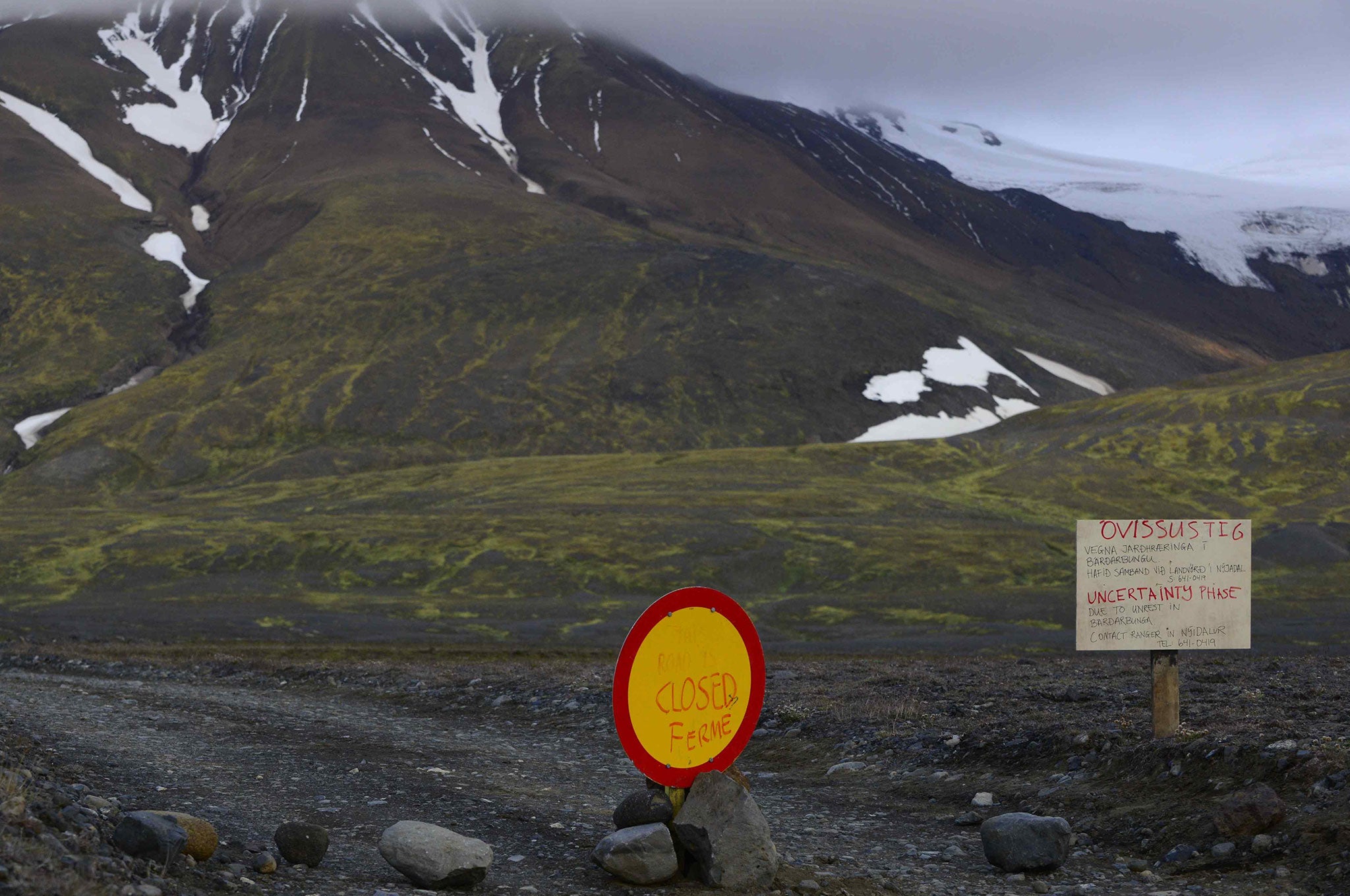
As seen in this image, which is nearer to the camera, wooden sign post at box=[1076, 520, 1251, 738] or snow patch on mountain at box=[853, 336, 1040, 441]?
wooden sign post at box=[1076, 520, 1251, 738]

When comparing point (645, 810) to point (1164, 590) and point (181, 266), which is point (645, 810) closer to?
point (1164, 590)

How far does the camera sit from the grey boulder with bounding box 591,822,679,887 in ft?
31.1

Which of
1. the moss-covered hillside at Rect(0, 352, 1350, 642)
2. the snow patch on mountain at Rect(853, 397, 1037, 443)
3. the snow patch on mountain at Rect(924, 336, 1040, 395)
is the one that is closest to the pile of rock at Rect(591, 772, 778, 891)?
the moss-covered hillside at Rect(0, 352, 1350, 642)

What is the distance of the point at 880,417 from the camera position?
510 ft

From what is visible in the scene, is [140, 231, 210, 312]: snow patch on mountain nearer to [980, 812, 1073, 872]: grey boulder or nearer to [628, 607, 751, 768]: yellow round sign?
[628, 607, 751, 768]: yellow round sign

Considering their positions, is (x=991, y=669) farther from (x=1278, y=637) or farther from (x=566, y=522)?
(x=566, y=522)

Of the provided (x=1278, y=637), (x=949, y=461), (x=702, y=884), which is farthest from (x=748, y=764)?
(x=949, y=461)

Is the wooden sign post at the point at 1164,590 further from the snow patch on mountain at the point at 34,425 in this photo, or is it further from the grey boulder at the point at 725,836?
the snow patch on mountain at the point at 34,425

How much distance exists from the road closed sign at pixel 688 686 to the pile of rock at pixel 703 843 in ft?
0.77

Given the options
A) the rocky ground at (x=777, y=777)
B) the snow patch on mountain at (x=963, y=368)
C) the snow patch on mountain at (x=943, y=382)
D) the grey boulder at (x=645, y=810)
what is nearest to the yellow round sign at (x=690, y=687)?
the grey boulder at (x=645, y=810)

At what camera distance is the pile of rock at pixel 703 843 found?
31.1 ft

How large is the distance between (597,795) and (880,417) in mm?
144225

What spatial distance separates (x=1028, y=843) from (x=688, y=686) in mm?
3280

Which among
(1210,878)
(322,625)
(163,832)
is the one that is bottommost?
(322,625)
